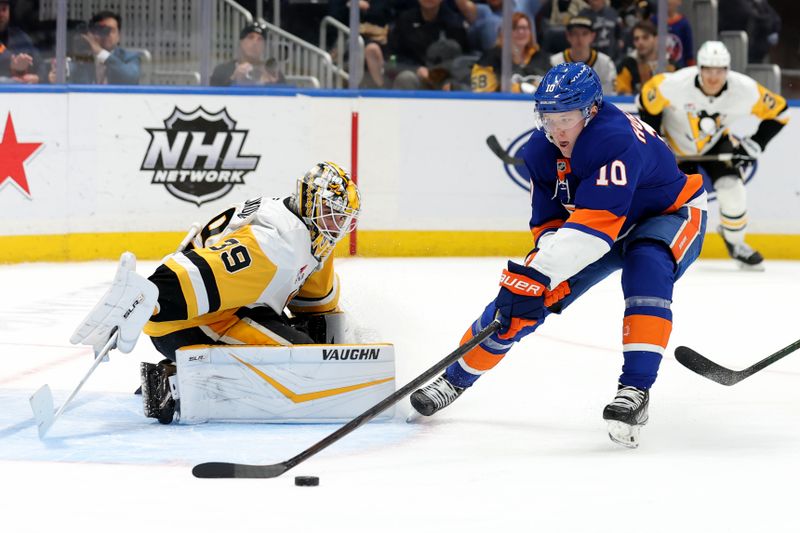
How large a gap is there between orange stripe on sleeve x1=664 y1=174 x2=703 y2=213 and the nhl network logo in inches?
155

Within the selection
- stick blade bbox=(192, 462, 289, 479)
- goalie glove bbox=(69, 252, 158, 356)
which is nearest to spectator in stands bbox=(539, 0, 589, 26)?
goalie glove bbox=(69, 252, 158, 356)

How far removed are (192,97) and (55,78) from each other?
29.3 inches

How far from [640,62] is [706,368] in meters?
4.31

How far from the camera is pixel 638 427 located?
10.0ft

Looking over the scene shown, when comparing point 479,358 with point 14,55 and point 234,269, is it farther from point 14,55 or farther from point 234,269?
point 14,55

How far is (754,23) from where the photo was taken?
24.9 ft

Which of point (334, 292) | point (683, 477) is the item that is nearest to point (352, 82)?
point (334, 292)

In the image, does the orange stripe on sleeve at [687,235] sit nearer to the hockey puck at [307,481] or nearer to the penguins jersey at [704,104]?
the hockey puck at [307,481]

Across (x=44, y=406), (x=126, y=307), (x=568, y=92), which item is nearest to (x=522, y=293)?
(x=568, y=92)

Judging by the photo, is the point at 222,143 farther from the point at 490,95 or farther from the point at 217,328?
the point at 217,328

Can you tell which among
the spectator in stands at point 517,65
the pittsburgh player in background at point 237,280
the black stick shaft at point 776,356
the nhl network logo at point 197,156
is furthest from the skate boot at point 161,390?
the spectator in stands at point 517,65

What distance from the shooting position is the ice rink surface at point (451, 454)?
8.11ft

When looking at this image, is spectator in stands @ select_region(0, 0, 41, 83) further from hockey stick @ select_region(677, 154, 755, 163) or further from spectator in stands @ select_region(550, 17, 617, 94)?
hockey stick @ select_region(677, 154, 755, 163)

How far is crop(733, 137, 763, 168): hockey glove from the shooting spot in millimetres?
6961
